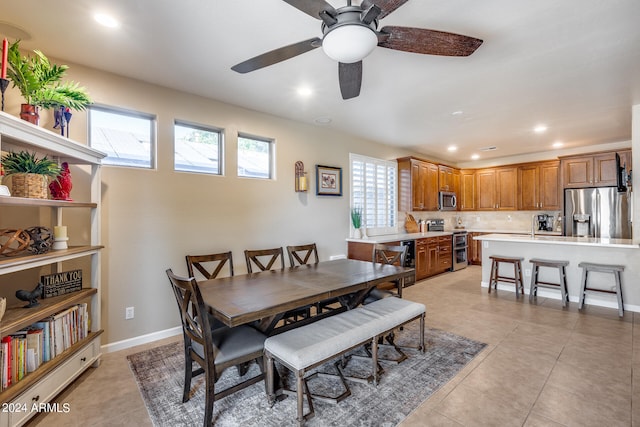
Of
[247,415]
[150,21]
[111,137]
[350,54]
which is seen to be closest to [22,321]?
[247,415]

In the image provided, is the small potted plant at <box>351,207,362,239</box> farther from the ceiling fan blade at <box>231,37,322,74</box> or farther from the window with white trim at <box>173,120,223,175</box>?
the ceiling fan blade at <box>231,37,322,74</box>

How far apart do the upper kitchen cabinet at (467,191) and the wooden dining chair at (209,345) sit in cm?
705

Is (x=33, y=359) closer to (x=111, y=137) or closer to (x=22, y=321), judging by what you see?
(x=22, y=321)

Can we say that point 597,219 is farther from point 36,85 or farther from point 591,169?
point 36,85

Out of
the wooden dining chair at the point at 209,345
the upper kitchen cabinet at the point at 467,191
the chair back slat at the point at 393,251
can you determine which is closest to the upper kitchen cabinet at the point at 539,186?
the upper kitchen cabinet at the point at 467,191

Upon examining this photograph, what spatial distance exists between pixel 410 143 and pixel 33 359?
5936 mm

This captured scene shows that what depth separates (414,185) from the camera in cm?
601

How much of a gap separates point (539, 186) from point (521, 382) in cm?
575

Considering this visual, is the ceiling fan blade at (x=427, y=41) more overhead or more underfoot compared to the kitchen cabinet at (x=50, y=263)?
more overhead

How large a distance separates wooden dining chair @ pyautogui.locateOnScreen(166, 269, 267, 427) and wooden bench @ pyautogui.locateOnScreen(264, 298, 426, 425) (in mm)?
139

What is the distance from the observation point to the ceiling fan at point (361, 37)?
155 cm

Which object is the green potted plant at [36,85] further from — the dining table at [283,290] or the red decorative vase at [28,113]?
the dining table at [283,290]

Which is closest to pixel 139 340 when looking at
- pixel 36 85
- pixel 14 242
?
pixel 14 242

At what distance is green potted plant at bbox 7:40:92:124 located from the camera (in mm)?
1976
